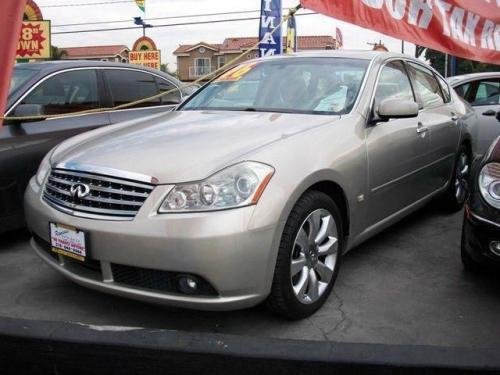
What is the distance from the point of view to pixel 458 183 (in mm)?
5414

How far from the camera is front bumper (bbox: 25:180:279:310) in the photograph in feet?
8.79

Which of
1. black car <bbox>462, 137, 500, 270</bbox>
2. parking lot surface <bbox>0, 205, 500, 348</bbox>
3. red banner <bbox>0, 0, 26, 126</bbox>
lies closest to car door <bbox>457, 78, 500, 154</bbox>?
parking lot surface <bbox>0, 205, 500, 348</bbox>

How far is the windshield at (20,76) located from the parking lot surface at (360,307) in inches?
54.7

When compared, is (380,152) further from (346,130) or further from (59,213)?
(59,213)

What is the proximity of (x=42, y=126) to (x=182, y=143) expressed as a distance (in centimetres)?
198

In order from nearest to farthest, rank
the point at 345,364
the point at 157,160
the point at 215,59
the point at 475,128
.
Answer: the point at 345,364
the point at 157,160
the point at 475,128
the point at 215,59

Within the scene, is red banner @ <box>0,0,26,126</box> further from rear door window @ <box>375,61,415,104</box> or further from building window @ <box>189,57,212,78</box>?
building window @ <box>189,57,212,78</box>

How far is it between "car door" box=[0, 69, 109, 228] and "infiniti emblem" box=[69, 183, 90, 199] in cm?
151

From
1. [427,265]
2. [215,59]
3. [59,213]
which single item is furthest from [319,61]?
[215,59]

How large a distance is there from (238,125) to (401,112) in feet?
3.55

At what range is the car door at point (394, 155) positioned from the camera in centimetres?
378

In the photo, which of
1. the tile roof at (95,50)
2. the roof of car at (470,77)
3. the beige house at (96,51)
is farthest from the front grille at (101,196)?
the tile roof at (95,50)

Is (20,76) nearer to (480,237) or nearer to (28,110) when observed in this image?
(28,110)

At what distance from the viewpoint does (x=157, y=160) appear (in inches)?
117
